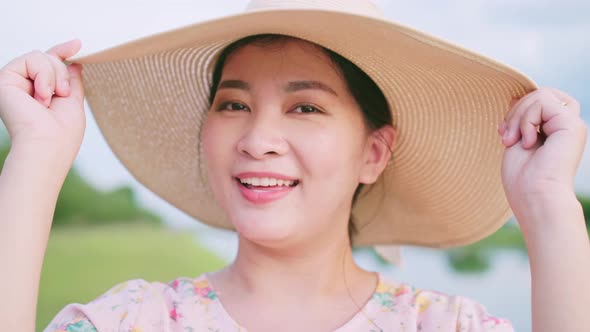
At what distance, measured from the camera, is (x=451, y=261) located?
12.7 feet

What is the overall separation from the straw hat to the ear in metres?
0.04

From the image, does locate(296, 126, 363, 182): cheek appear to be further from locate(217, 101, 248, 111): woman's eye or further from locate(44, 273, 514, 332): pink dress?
locate(44, 273, 514, 332): pink dress

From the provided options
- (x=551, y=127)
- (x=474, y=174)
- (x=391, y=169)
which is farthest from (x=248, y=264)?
(x=551, y=127)

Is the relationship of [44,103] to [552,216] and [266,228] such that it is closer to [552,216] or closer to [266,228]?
[266,228]

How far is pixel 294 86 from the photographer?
58.7 inches

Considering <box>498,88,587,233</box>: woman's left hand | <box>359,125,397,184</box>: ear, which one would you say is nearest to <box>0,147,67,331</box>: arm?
<box>359,125,397,184</box>: ear

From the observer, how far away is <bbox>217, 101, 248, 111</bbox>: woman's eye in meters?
1.54

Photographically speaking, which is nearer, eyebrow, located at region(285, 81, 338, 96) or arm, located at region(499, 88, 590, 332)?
arm, located at region(499, 88, 590, 332)

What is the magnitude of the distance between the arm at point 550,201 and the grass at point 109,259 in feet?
9.09

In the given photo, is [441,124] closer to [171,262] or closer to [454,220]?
[454,220]

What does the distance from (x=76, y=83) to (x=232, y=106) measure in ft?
1.04

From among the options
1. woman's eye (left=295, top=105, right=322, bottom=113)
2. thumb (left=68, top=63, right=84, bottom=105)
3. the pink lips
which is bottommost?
the pink lips

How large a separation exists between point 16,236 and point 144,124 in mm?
708

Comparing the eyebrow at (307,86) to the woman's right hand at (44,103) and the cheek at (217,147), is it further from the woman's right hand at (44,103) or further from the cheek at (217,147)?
the woman's right hand at (44,103)
